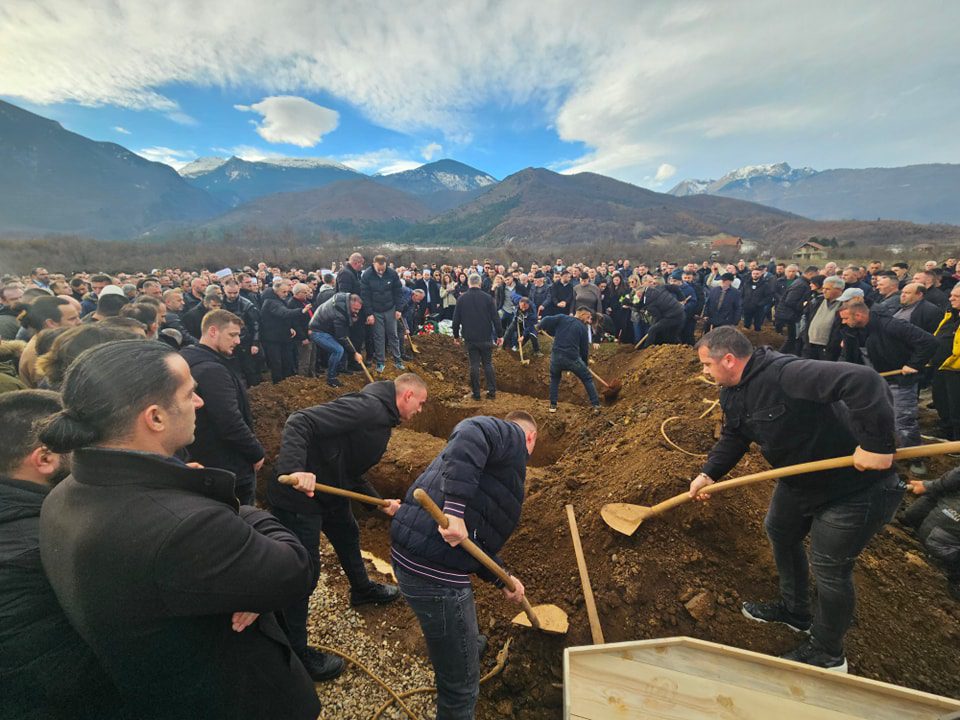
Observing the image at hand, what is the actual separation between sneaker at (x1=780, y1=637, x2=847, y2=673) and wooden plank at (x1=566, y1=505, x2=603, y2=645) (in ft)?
4.19

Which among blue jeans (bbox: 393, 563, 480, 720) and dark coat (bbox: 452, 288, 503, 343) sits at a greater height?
dark coat (bbox: 452, 288, 503, 343)

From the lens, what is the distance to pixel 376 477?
6.01 meters

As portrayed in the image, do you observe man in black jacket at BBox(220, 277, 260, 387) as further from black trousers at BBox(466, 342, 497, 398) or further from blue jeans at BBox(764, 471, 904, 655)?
blue jeans at BBox(764, 471, 904, 655)

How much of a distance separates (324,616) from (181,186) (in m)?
220

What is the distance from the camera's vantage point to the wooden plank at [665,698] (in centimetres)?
239

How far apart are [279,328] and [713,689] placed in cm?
804

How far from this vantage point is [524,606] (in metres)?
3.11

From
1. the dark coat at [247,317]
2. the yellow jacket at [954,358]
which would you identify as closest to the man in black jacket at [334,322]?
the dark coat at [247,317]

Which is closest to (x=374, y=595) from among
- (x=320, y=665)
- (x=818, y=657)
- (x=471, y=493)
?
(x=320, y=665)

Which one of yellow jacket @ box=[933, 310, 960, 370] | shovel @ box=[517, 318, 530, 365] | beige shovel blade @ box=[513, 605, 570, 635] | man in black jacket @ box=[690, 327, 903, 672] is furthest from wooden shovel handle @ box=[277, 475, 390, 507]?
shovel @ box=[517, 318, 530, 365]

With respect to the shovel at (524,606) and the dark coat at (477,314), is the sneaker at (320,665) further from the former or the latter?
the dark coat at (477,314)

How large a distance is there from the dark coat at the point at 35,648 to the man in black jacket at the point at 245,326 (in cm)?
686

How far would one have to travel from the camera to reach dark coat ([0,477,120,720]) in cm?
131

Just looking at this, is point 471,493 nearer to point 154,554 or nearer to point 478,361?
point 154,554
